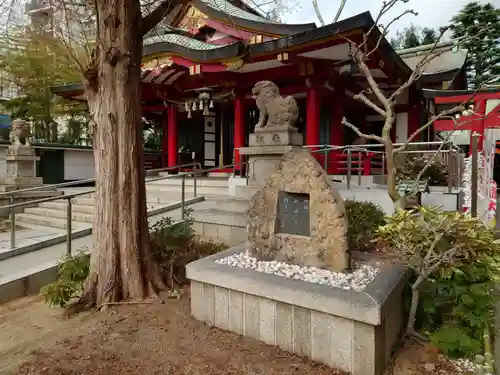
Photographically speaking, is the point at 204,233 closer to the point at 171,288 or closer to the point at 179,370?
the point at 171,288

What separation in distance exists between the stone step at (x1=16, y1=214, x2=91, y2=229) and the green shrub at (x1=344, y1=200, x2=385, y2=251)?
17.0 feet

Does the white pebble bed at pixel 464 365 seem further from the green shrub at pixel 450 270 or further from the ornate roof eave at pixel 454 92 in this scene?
the ornate roof eave at pixel 454 92

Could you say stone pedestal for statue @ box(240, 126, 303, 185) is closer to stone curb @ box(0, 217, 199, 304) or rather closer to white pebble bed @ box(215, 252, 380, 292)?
white pebble bed @ box(215, 252, 380, 292)

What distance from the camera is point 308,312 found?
8.68ft

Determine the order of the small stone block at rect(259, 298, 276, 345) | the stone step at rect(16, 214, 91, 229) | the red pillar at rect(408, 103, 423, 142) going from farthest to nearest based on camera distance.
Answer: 1. the red pillar at rect(408, 103, 423, 142)
2. the stone step at rect(16, 214, 91, 229)
3. the small stone block at rect(259, 298, 276, 345)

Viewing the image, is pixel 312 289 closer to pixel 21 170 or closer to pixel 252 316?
pixel 252 316

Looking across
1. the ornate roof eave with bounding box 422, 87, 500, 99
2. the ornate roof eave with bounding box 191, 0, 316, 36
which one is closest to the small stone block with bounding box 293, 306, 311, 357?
the ornate roof eave with bounding box 422, 87, 500, 99

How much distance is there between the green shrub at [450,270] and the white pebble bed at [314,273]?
0.41 metres

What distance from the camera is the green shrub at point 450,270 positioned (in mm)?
2699

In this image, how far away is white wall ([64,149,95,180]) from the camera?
13.4 m

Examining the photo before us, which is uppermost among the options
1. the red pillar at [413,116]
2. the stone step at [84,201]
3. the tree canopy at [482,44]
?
the tree canopy at [482,44]

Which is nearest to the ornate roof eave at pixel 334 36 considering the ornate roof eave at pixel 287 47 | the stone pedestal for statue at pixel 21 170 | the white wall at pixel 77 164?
the ornate roof eave at pixel 287 47

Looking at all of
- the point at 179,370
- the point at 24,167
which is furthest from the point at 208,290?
the point at 24,167

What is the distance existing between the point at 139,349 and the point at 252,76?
28.5ft
